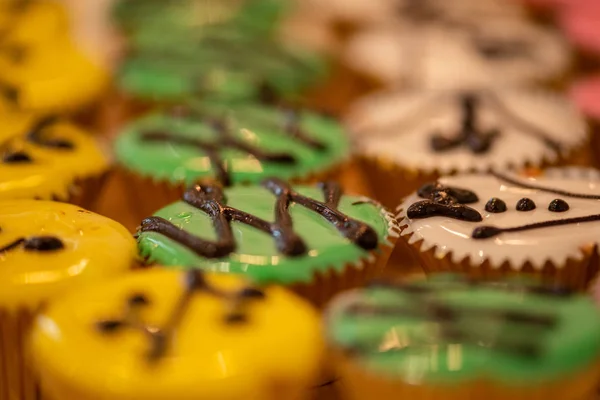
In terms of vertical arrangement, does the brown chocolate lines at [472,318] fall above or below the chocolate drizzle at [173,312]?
below

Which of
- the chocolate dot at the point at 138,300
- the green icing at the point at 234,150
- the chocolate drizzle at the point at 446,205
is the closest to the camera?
the chocolate dot at the point at 138,300

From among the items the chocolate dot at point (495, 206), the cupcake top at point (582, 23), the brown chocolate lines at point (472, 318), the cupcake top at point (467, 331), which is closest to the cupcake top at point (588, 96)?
the cupcake top at point (582, 23)

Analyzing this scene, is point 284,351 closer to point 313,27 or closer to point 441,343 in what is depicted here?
point 441,343

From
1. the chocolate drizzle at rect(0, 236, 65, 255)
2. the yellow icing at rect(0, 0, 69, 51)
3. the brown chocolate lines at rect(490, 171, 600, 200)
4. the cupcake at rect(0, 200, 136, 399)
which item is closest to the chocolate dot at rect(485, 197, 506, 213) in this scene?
the brown chocolate lines at rect(490, 171, 600, 200)

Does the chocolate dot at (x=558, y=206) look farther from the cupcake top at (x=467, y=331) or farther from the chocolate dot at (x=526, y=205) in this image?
the cupcake top at (x=467, y=331)

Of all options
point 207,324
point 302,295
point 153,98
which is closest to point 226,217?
point 302,295

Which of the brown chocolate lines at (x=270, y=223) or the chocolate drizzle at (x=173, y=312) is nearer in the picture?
the chocolate drizzle at (x=173, y=312)

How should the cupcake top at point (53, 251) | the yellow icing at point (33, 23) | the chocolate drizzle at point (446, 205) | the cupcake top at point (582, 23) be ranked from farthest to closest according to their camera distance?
the yellow icing at point (33, 23)
the cupcake top at point (582, 23)
the chocolate drizzle at point (446, 205)
the cupcake top at point (53, 251)

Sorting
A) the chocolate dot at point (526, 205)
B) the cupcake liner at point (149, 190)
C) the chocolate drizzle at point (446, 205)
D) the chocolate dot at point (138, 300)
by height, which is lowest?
the chocolate dot at point (138, 300)
